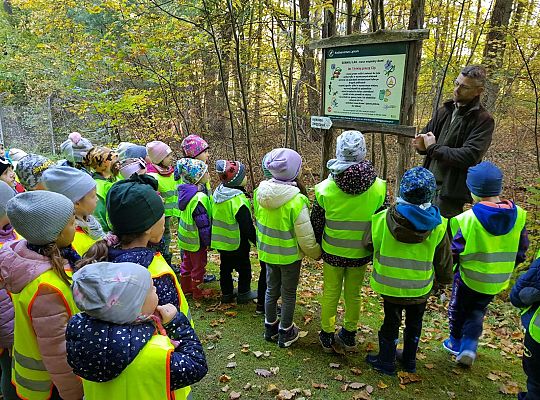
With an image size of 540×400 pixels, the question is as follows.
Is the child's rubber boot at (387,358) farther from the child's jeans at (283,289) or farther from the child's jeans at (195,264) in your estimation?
the child's jeans at (195,264)

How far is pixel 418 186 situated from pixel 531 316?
134cm

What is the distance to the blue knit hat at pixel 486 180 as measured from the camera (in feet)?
11.3

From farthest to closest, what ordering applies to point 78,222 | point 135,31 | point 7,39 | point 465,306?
point 7,39 < point 135,31 < point 465,306 < point 78,222

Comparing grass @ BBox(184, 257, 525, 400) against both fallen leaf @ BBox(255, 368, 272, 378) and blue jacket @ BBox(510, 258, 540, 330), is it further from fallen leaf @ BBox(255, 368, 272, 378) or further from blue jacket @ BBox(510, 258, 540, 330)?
blue jacket @ BBox(510, 258, 540, 330)

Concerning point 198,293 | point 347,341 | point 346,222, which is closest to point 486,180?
point 346,222

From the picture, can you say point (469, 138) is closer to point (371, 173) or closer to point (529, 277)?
point (371, 173)

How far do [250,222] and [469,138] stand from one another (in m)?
2.87

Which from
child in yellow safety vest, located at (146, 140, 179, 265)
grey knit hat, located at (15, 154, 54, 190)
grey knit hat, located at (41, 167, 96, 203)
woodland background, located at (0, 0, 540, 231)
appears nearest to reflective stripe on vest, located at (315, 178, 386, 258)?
grey knit hat, located at (41, 167, 96, 203)

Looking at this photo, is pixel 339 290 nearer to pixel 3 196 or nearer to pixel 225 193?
pixel 225 193

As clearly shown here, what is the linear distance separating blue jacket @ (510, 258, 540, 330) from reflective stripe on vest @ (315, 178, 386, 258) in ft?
4.27

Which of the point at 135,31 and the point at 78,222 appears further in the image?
the point at 135,31

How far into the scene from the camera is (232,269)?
5.12 m

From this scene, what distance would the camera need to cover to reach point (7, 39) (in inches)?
724

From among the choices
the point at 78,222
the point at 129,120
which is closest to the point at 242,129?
the point at 129,120
